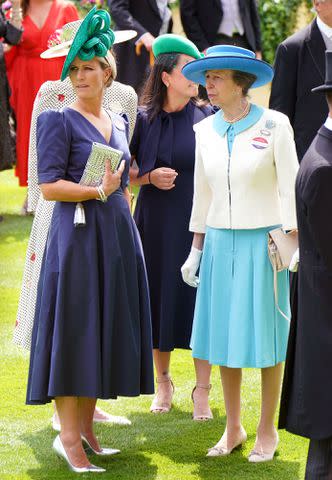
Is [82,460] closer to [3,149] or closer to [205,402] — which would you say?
[205,402]

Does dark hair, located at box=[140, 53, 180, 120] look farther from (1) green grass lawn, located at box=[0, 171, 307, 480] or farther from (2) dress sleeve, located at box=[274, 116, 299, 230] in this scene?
(1) green grass lawn, located at box=[0, 171, 307, 480]

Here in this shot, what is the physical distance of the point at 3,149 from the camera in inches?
422

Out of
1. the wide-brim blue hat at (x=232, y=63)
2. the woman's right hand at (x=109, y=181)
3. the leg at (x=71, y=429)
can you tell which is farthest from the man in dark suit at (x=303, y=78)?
the leg at (x=71, y=429)

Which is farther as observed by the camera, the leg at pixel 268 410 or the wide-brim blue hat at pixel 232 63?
the leg at pixel 268 410

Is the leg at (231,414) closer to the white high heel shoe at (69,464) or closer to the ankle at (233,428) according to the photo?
the ankle at (233,428)

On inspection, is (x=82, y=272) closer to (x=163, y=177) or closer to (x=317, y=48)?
(x=163, y=177)

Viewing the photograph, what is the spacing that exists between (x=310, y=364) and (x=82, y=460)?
5.22 feet

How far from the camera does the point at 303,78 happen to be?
6926 millimetres

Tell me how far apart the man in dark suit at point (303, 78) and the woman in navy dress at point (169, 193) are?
2.29ft

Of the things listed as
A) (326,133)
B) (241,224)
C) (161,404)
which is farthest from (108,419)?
(326,133)

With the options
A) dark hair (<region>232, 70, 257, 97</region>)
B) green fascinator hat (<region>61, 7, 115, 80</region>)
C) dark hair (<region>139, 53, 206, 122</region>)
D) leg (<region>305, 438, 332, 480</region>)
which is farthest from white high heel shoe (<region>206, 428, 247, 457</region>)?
green fascinator hat (<region>61, 7, 115, 80</region>)

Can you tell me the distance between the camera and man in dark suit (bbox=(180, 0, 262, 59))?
10609 mm

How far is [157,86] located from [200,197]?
97cm

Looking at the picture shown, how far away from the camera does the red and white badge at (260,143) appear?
541 cm
